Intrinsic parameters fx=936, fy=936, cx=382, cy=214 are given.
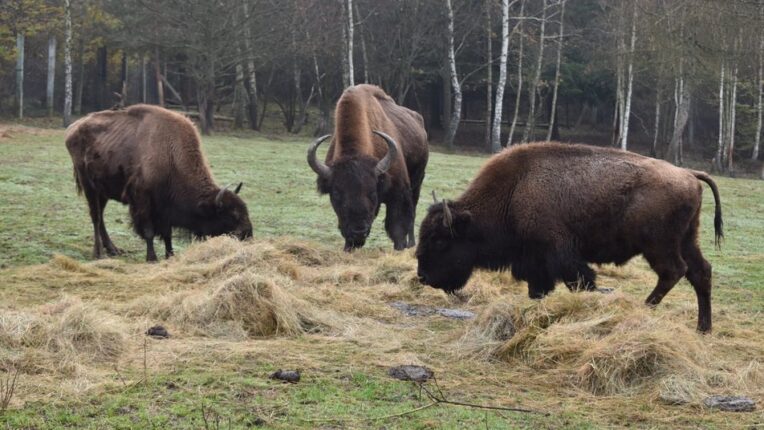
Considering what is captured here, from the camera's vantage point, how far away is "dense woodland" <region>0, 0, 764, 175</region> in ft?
114

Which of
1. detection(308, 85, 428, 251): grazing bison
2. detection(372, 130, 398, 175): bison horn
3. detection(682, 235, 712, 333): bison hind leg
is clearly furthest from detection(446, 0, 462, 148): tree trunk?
detection(682, 235, 712, 333): bison hind leg

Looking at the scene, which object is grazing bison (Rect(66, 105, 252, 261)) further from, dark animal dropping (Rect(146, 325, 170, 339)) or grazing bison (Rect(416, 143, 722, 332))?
dark animal dropping (Rect(146, 325, 170, 339))

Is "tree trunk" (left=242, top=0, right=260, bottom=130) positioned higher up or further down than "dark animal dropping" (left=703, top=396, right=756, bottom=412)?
higher up

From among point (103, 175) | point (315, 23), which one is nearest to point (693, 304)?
point (103, 175)

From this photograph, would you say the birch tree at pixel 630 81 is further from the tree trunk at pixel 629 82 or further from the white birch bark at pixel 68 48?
the white birch bark at pixel 68 48

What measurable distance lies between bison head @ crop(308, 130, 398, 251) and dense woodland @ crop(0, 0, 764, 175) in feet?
61.9

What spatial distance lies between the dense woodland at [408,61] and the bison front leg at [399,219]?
59.3 ft

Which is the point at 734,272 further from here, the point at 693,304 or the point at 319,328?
the point at 319,328

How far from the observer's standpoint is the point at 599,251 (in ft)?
26.2

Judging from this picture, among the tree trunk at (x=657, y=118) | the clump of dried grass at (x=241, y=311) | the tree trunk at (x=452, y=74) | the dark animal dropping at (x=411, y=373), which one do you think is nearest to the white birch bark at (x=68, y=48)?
the tree trunk at (x=452, y=74)

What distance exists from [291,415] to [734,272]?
8.23 metres

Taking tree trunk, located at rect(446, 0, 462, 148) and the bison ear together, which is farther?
tree trunk, located at rect(446, 0, 462, 148)

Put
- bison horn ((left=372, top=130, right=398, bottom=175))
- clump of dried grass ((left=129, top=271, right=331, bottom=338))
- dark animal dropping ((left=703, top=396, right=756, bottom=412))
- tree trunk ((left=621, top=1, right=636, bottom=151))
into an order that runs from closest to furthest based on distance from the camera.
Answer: dark animal dropping ((left=703, top=396, right=756, bottom=412)), clump of dried grass ((left=129, top=271, right=331, bottom=338)), bison horn ((left=372, top=130, right=398, bottom=175)), tree trunk ((left=621, top=1, right=636, bottom=151))

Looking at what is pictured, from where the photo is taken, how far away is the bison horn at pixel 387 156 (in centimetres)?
1166
